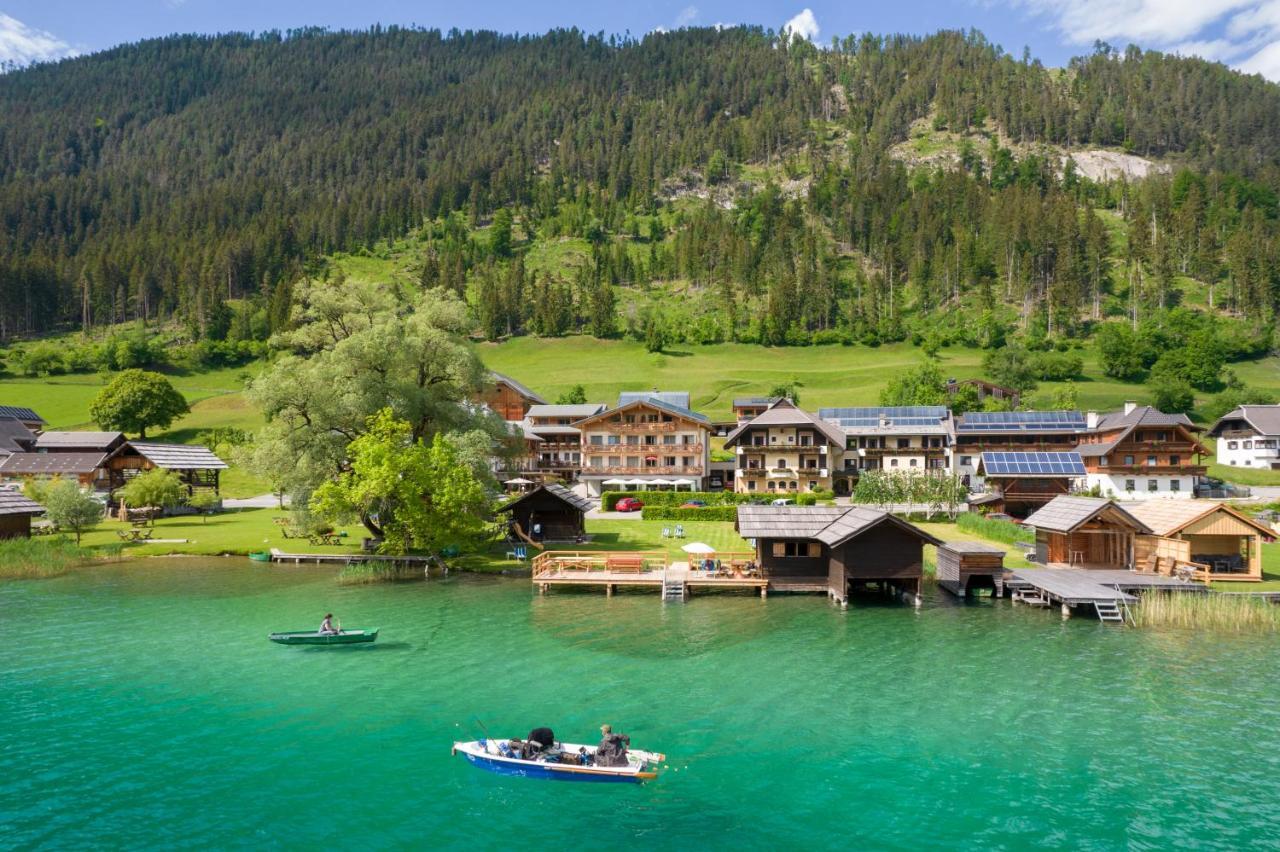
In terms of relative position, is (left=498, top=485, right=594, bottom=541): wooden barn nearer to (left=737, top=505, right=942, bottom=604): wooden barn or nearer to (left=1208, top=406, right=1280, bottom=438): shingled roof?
(left=737, top=505, right=942, bottom=604): wooden barn

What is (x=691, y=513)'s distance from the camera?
75250 mm

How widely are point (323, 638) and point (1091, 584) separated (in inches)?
1619

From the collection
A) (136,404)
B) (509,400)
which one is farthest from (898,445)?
(136,404)

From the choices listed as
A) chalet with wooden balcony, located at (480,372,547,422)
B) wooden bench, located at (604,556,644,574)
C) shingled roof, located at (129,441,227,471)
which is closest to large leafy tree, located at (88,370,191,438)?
shingled roof, located at (129,441,227,471)

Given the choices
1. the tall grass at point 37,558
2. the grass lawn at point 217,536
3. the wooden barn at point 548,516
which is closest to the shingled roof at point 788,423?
the wooden barn at point 548,516

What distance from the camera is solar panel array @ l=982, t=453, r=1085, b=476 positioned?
3174 inches

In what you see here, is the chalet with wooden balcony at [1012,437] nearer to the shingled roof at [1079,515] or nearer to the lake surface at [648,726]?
the shingled roof at [1079,515]

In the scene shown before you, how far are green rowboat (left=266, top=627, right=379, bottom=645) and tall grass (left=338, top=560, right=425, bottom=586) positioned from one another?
13992 millimetres

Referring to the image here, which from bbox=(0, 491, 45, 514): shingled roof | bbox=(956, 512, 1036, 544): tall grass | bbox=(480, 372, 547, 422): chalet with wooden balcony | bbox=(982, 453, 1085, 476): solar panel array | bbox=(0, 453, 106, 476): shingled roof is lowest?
bbox=(956, 512, 1036, 544): tall grass

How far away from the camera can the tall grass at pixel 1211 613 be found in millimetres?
38469

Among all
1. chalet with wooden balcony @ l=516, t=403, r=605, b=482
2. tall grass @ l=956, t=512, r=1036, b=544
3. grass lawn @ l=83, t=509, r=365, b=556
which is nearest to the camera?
grass lawn @ l=83, t=509, r=365, b=556

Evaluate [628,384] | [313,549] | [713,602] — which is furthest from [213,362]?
[713,602]

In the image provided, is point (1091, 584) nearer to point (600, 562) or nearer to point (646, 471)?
point (600, 562)

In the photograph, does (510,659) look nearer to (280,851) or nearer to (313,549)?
(280,851)
